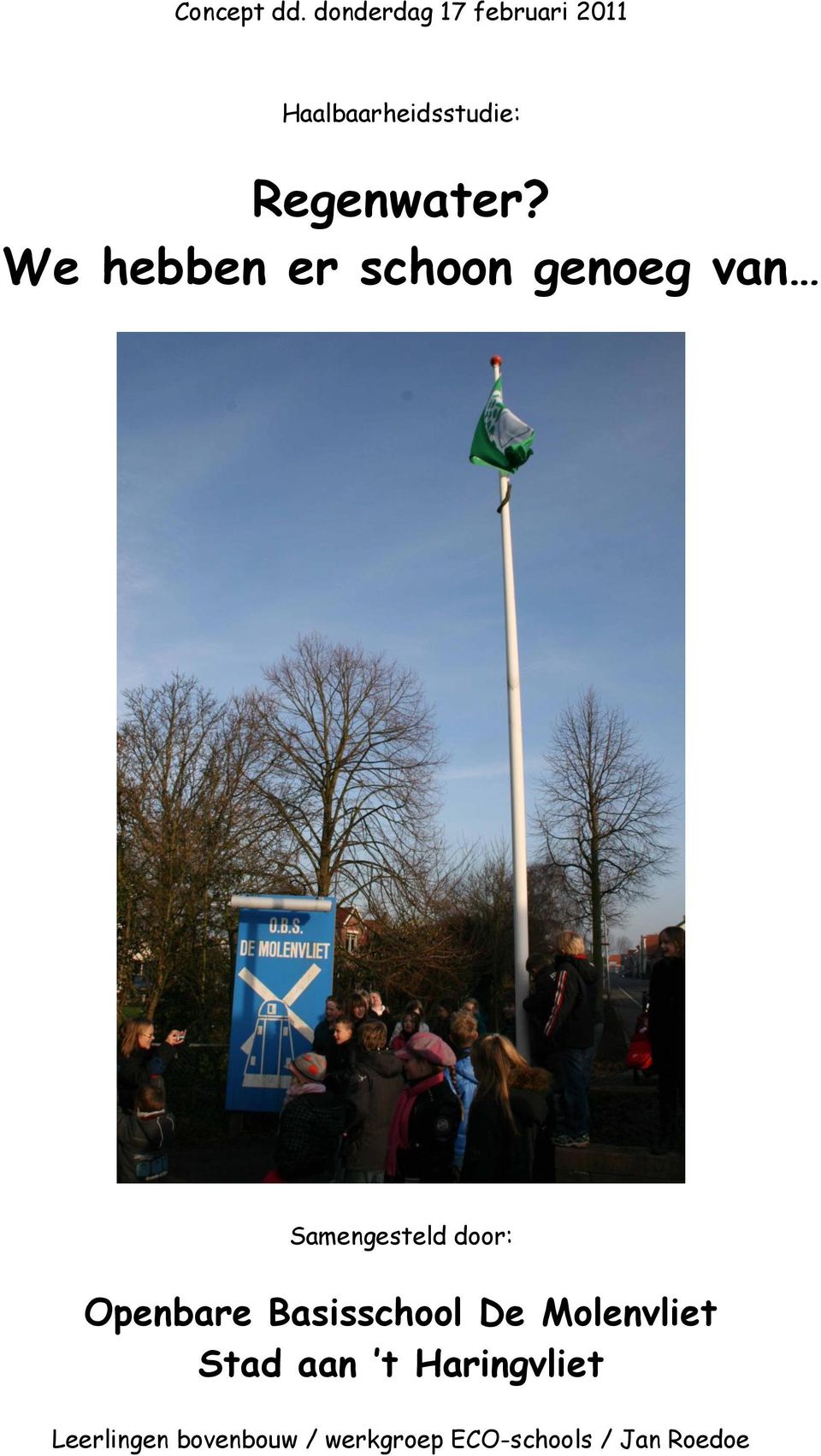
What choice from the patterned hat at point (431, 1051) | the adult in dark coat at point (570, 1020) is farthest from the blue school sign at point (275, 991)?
the patterned hat at point (431, 1051)

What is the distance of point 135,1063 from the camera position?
6191 millimetres

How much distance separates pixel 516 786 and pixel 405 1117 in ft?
10.5

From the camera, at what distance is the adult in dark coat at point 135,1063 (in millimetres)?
6086

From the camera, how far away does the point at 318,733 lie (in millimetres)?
24203

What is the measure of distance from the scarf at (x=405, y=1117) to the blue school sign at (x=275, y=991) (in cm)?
445

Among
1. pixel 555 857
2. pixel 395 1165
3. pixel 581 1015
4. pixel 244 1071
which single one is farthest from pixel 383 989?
pixel 395 1165

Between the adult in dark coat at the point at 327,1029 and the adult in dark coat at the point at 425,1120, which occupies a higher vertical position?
the adult in dark coat at the point at 425,1120

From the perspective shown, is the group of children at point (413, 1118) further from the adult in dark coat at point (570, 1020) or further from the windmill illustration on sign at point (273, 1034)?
the windmill illustration on sign at point (273, 1034)

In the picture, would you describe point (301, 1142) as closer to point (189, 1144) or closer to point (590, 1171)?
point (590, 1171)

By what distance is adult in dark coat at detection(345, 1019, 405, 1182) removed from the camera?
5.44 m

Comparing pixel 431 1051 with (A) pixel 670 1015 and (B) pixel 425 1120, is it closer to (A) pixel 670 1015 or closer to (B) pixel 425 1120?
(B) pixel 425 1120

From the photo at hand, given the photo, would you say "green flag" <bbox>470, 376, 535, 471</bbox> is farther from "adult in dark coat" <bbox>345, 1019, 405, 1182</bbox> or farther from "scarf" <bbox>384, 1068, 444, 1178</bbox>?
"scarf" <bbox>384, 1068, 444, 1178</bbox>

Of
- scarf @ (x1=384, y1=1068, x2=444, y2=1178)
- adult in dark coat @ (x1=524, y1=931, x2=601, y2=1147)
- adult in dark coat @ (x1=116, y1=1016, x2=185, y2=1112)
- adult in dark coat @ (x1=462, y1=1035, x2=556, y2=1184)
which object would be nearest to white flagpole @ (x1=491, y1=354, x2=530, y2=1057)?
Result: adult in dark coat @ (x1=524, y1=931, x2=601, y2=1147)
